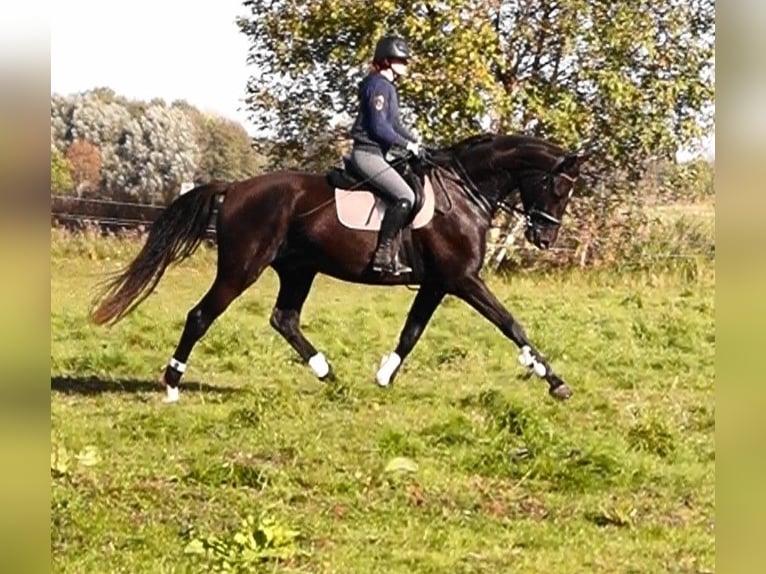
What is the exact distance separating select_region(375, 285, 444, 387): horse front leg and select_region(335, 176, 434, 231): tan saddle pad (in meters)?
0.33

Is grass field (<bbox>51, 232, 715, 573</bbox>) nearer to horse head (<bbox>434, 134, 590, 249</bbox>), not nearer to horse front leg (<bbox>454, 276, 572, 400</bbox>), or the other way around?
horse front leg (<bbox>454, 276, 572, 400</bbox>)

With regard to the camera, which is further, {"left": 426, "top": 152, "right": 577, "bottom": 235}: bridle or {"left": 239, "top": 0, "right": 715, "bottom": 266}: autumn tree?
{"left": 426, "top": 152, "right": 577, "bottom": 235}: bridle

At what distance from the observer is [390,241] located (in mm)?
4547

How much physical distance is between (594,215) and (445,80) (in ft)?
2.54

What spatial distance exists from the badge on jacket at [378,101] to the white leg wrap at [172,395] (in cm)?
135

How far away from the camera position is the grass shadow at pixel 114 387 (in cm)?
443

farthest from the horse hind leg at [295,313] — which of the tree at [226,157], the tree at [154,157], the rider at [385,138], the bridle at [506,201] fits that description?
the bridle at [506,201]

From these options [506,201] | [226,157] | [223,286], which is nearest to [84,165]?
[226,157]

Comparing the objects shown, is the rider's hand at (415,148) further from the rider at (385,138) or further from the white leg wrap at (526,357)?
the white leg wrap at (526,357)

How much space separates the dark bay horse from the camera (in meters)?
4.46

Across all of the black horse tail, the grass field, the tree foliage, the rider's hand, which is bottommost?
the grass field

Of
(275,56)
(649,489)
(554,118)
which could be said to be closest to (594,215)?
(554,118)

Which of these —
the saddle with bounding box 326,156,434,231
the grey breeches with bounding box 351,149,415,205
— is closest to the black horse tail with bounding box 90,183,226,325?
the saddle with bounding box 326,156,434,231
